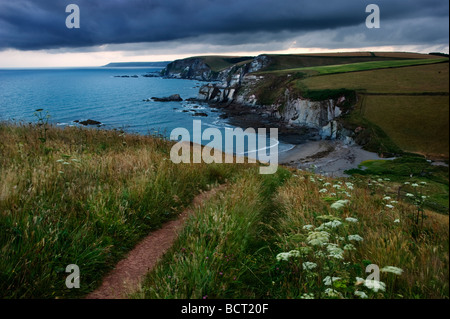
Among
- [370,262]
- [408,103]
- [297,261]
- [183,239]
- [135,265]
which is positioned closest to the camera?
[370,262]

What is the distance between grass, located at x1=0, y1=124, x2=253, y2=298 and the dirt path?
0.45 feet

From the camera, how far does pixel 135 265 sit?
4547 millimetres

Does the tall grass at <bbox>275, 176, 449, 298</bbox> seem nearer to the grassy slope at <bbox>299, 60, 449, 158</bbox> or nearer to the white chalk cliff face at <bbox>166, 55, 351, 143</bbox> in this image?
the grassy slope at <bbox>299, 60, 449, 158</bbox>

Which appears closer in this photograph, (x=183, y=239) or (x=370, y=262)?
(x=370, y=262)

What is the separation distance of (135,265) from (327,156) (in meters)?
50.2

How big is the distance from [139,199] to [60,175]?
70.2 inches

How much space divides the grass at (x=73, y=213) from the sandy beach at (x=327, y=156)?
37211 mm

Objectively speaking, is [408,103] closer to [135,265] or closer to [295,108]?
[135,265]

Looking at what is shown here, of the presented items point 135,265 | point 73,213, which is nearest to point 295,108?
point 73,213

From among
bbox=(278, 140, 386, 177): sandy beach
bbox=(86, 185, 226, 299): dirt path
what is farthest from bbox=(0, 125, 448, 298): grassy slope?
bbox=(278, 140, 386, 177): sandy beach

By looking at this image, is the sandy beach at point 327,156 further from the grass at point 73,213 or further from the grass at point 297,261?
the grass at point 297,261
